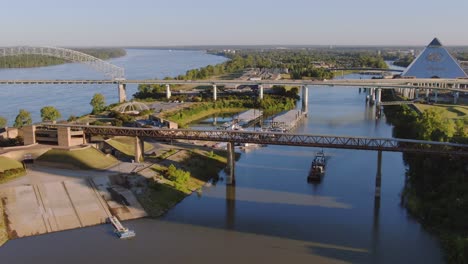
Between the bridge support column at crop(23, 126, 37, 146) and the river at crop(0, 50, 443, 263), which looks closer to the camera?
the river at crop(0, 50, 443, 263)

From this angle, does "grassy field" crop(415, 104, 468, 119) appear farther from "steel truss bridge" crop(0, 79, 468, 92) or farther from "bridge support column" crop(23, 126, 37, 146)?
"bridge support column" crop(23, 126, 37, 146)

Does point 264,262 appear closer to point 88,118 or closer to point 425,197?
point 425,197

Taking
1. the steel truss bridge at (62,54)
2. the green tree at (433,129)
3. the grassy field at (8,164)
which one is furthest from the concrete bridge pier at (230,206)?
the steel truss bridge at (62,54)

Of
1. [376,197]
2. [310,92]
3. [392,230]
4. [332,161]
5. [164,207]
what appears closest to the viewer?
[392,230]

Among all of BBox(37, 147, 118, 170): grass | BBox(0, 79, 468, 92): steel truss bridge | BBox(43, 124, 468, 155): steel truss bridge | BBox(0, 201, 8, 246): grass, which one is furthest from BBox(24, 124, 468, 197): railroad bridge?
BBox(0, 79, 468, 92): steel truss bridge

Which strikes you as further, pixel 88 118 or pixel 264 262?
pixel 88 118

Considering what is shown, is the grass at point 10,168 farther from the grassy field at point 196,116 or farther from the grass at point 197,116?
the grass at point 197,116

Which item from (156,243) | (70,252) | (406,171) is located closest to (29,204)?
(70,252)
